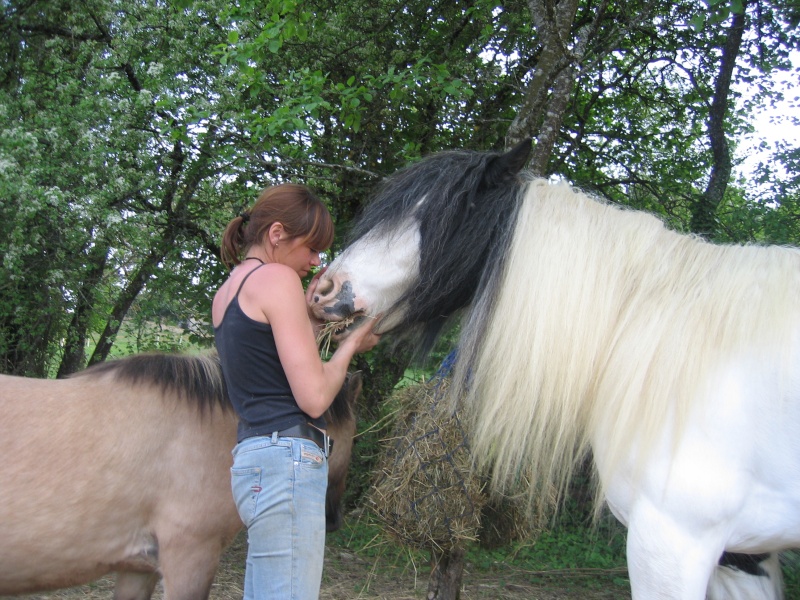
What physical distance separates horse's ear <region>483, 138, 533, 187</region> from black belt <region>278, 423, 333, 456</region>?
979mm

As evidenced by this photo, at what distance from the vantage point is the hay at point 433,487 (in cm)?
273

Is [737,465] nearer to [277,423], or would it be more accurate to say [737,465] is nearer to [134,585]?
[277,423]

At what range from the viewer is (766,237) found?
14.8ft

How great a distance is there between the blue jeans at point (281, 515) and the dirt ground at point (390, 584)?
2.29m

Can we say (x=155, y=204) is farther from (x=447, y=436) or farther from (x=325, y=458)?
(x=325, y=458)

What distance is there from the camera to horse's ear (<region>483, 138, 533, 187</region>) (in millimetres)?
2215

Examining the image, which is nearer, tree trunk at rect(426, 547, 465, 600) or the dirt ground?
tree trunk at rect(426, 547, 465, 600)

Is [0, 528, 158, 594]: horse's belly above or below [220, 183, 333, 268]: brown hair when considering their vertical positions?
below

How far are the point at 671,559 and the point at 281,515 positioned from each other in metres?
0.97

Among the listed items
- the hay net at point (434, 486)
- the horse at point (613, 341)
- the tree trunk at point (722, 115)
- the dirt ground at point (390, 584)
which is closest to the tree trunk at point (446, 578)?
the hay net at point (434, 486)

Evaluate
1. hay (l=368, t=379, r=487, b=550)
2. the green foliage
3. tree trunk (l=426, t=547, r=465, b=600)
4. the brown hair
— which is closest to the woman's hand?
the brown hair

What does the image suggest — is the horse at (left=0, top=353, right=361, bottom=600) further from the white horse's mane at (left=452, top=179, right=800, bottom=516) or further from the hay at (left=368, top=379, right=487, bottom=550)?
the white horse's mane at (left=452, top=179, right=800, bottom=516)

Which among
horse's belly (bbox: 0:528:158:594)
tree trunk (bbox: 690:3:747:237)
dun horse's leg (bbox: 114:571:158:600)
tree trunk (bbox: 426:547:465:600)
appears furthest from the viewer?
tree trunk (bbox: 690:3:747:237)

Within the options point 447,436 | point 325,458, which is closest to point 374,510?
point 447,436
